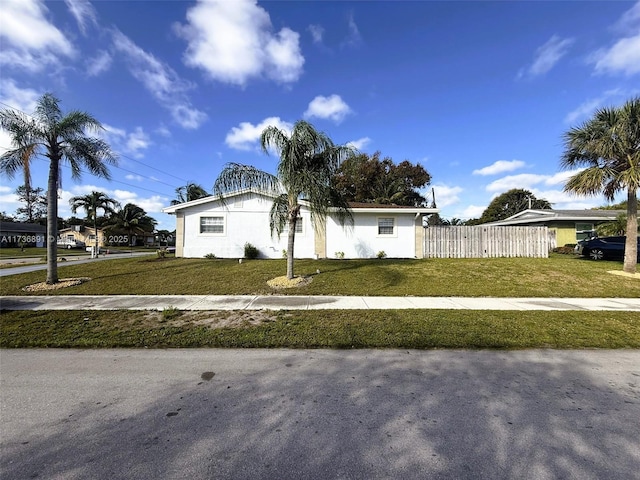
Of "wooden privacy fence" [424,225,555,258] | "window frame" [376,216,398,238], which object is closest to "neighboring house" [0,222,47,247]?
"window frame" [376,216,398,238]

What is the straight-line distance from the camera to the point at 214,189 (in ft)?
33.5

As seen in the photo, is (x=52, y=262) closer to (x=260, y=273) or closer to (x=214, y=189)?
(x=214, y=189)

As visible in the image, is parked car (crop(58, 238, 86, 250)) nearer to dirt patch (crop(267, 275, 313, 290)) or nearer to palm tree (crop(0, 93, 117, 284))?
palm tree (crop(0, 93, 117, 284))

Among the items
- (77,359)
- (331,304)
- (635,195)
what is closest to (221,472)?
(77,359)

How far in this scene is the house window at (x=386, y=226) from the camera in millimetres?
17016

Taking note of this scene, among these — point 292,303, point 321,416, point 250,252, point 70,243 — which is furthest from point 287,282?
point 70,243

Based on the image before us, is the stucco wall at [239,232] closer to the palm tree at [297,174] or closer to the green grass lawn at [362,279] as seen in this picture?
the green grass lawn at [362,279]

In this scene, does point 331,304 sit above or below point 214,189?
below

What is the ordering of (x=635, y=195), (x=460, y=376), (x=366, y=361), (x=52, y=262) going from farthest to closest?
(x=635, y=195) < (x=52, y=262) < (x=366, y=361) < (x=460, y=376)

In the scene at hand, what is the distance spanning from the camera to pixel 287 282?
32.8 ft

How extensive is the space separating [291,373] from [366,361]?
41.5 inches

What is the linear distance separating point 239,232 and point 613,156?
16495 millimetres

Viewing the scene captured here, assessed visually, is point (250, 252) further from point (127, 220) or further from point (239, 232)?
point (127, 220)

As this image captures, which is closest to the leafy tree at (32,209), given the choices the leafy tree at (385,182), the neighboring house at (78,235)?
the neighboring house at (78,235)
